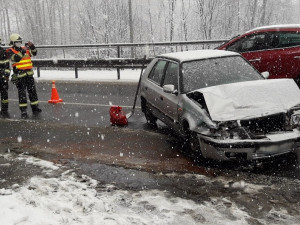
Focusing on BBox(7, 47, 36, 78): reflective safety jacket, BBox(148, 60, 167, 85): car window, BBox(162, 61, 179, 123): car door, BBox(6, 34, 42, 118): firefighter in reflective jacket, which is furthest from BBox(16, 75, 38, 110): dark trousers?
BBox(162, 61, 179, 123): car door

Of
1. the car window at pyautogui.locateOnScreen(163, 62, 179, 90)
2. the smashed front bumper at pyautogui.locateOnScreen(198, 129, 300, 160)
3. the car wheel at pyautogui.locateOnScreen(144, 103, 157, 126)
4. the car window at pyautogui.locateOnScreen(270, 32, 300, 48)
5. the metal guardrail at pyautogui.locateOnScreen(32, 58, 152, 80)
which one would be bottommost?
the car wheel at pyautogui.locateOnScreen(144, 103, 157, 126)

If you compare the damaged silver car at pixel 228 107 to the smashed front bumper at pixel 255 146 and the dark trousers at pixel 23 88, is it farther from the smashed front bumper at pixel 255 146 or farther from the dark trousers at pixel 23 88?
the dark trousers at pixel 23 88

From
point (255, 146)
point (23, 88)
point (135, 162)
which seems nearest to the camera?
point (255, 146)

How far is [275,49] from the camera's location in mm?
8711

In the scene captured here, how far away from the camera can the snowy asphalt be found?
14.2ft

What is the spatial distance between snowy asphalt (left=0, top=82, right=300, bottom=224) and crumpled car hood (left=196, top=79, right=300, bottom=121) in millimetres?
829

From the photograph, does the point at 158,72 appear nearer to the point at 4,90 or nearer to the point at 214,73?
the point at 214,73

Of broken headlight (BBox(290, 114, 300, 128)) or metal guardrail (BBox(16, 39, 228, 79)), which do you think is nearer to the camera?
broken headlight (BBox(290, 114, 300, 128))

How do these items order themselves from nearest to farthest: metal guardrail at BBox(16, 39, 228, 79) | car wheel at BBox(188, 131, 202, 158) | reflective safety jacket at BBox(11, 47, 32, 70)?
1. car wheel at BBox(188, 131, 202, 158)
2. reflective safety jacket at BBox(11, 47, 32, 70)
3. metal guardrail at BBox(16, 39, 228, 79)

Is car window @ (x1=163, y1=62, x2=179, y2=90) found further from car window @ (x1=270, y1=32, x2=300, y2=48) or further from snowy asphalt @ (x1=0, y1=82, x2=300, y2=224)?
car window @ (x1=270, y1=32, x2=300, y2=48)

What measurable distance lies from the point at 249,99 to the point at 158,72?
2.42 meters

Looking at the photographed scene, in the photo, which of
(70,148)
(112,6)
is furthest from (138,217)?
(112,6)

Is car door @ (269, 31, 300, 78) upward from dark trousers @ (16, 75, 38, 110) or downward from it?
upward

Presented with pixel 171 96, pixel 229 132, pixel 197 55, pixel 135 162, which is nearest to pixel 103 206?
pixel 135 162
